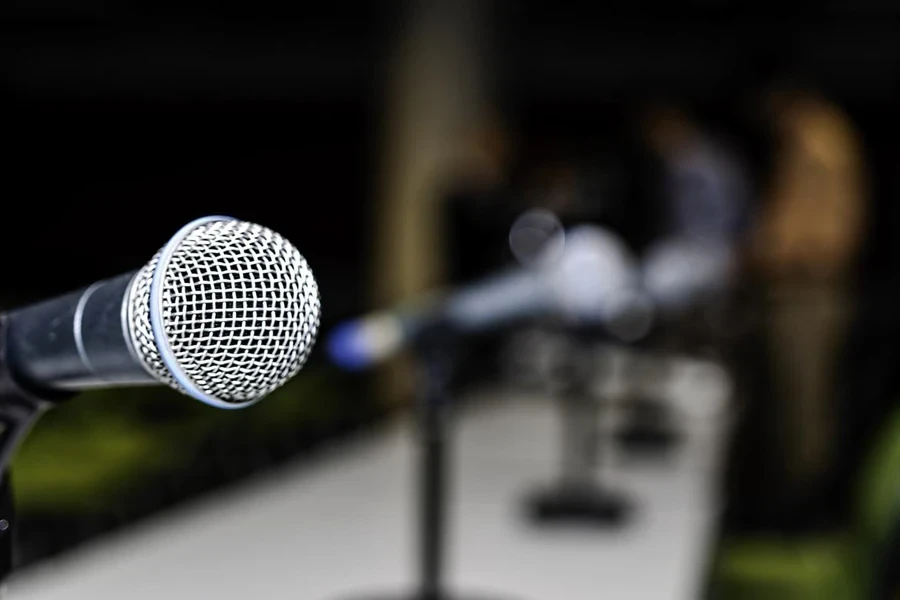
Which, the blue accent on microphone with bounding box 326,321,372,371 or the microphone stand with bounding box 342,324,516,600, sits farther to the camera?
the microphone stand with bounding box 342,324,516,600

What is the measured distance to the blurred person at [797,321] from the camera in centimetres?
269

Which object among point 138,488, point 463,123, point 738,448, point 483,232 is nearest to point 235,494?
point 138,488

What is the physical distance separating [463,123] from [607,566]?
4.47 m

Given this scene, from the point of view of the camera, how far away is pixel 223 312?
636 millimetres

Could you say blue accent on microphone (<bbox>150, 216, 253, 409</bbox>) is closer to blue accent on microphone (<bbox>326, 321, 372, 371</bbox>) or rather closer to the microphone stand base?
blue accent on microphone (<bbox>326, 321, 372, 371</bbox>)

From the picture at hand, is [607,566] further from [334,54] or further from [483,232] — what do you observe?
[334,54]

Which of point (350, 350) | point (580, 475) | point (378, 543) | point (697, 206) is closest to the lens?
point (350, 350)

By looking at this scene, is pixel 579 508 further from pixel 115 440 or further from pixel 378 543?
pixel 115 440

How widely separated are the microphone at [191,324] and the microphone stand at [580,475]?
1322mm

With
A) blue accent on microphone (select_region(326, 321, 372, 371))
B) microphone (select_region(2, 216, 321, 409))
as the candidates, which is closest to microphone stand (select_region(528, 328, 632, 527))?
blue accent on microphone (select_region(326, 321, 372, 371))

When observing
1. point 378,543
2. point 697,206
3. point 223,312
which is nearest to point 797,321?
point 697,206

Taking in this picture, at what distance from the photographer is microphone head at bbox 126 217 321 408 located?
24.1 inches

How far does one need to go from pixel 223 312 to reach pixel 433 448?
822 millimetres

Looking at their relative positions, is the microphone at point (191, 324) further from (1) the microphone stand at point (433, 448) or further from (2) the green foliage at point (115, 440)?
(2) the green foliage at point (115, 440)
